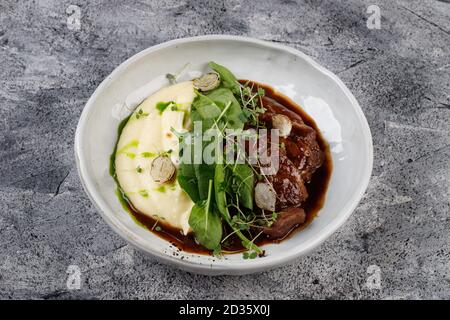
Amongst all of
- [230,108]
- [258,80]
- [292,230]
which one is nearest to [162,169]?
[230,108]

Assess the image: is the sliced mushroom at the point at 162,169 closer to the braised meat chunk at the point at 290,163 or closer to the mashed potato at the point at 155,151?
the mashed potato at the point at 155,151

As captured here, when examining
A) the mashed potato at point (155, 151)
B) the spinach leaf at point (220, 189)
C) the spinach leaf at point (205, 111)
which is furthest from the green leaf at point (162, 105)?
the spinach leaf at point (220, 189)

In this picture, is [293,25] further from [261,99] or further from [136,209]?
[136,209]

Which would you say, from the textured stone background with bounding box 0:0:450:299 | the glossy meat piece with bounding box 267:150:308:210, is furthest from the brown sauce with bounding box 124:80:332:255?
the textured stone background with bounding box 0:0:450:299

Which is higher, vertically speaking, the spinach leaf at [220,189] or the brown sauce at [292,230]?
the spinach leaf at [220,189]

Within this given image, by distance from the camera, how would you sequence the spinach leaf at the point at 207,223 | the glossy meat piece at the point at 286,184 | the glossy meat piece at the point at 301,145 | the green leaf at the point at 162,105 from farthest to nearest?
the green leaf at the point at 162,105, the glossy meat piece at the point at 301,145, the glossy meat piece at the point at 286,184, the spinach leaf at the point at 207,223

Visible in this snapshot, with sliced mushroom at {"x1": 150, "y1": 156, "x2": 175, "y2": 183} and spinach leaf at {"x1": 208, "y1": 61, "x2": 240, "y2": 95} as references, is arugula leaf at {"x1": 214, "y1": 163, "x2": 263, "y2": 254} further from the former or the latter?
spinach leaf at {"x1": 208, "y1": 61, "x2": 240, "y2": 95}

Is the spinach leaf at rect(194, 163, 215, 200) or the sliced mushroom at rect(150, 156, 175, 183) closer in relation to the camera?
the spinach leaf at rect(194, 163, 215, 200)
